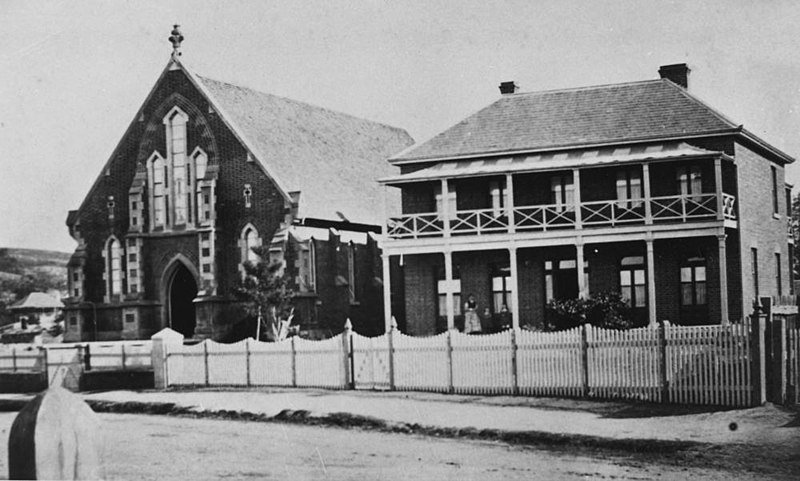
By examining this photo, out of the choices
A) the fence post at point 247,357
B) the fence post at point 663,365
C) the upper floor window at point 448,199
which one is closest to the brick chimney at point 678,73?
the upper floor window at point 448,199

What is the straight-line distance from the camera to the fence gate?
2083cm

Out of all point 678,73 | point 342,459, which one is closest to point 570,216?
point 678,73

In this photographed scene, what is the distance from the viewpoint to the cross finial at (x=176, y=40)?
116 ft

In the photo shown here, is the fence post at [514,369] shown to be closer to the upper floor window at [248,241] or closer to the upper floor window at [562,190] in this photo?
the upper floor window at [562,190]

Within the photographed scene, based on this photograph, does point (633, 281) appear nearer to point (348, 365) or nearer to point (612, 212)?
point (612, 212)

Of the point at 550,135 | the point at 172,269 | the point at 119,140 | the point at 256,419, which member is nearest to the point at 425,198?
the point at 550,135

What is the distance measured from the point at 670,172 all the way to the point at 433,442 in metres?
17.5

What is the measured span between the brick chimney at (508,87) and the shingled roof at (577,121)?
2.89 feet

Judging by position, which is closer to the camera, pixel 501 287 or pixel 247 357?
pixel 247 357

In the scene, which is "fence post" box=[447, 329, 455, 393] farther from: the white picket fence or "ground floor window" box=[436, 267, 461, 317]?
"ground floor window" box=[436, 267, 461, 317]

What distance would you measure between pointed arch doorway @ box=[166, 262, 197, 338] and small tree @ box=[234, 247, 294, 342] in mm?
5365

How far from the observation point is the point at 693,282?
96.0ft

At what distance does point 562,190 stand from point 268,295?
995cm

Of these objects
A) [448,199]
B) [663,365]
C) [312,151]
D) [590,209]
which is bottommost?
[663,365]
